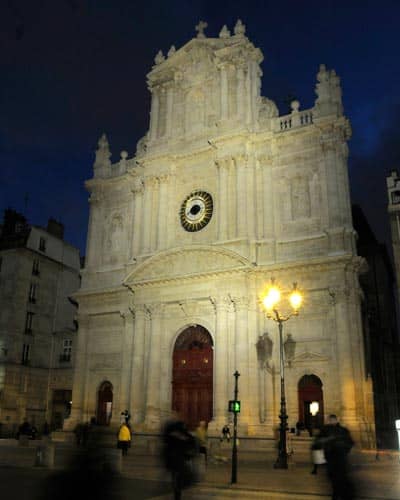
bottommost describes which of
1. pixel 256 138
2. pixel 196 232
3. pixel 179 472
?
pixel 179 472

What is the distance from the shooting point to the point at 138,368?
2970cm

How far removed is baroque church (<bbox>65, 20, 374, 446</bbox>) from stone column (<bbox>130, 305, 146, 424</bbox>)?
0.08m

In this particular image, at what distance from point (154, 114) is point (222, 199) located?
947 centimetres

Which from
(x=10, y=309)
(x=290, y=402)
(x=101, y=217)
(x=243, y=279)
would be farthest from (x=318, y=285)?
(x=10, y=309)

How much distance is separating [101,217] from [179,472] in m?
27.5

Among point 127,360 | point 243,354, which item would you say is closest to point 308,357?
point 243,354

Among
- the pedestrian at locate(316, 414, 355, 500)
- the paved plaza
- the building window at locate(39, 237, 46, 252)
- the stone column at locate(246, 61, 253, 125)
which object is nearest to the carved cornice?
the paved plaza

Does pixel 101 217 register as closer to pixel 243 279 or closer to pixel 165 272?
pixel 165 272

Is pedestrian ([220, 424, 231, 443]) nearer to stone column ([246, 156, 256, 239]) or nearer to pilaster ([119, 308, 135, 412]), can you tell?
pilaster ([119, 308, 135, 412])

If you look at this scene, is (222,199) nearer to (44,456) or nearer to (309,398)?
(309,398)

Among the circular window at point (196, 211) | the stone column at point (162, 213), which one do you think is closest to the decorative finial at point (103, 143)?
the stone column at point (162, 213)

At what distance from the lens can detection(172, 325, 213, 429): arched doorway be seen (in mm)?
28328

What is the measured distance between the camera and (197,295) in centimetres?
2886

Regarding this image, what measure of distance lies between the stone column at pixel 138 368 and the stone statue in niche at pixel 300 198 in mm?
10549
